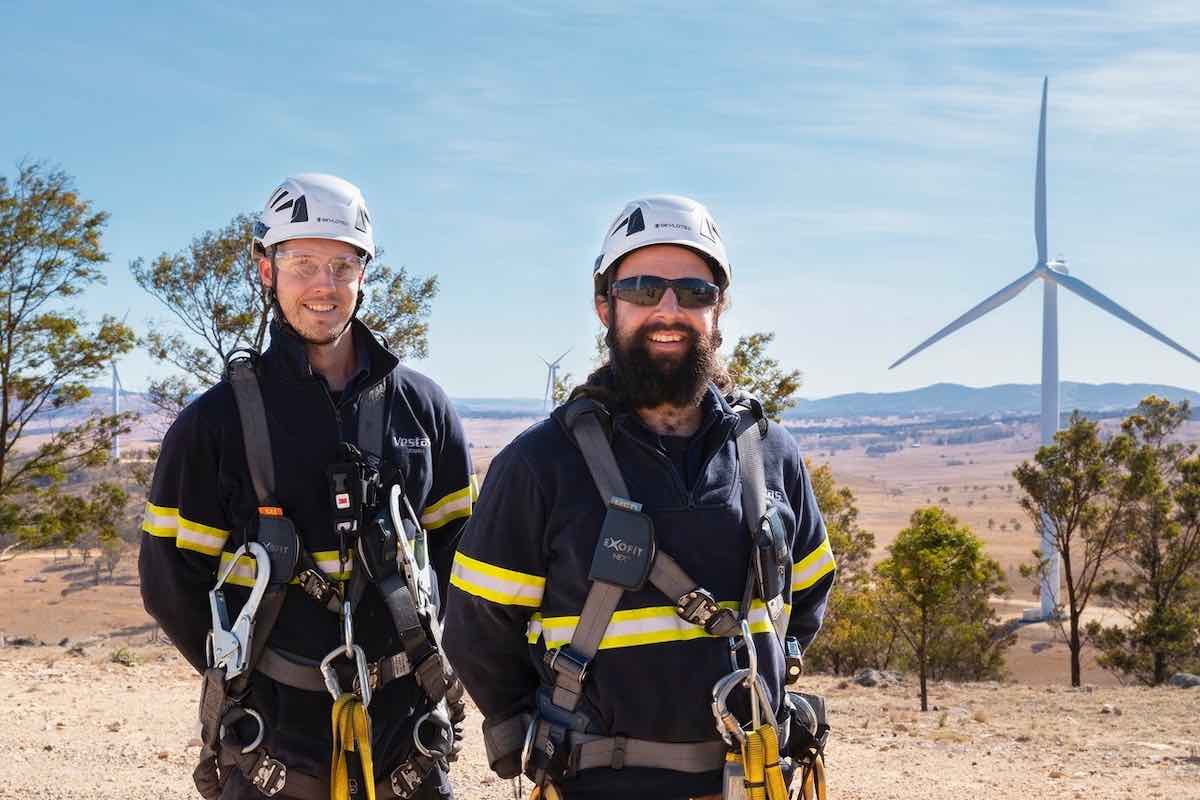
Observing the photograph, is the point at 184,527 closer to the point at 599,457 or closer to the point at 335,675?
the point at 335,675

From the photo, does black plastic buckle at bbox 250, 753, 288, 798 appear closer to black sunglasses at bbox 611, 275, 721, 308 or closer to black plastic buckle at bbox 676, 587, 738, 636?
black plastic buckle at bbox 676, 587, 738, 636

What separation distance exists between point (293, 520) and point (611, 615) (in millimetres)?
1554

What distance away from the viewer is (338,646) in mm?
4457

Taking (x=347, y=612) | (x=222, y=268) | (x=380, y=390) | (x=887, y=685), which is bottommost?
(x=887, y=685)

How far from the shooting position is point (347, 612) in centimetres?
441

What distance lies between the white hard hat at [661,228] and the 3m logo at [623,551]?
1.07m

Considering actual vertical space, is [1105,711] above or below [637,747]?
below

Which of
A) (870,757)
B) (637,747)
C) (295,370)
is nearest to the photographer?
(637,747)

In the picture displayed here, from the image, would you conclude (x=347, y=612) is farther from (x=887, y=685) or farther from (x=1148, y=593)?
(x=1148, y=593)

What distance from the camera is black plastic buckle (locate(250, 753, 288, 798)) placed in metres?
4.34

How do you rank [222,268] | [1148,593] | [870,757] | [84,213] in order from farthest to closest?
[1148,593] < [222,268] < [84,213] < [870,757]

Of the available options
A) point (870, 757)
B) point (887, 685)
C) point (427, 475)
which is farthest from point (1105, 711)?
point (427, 475)

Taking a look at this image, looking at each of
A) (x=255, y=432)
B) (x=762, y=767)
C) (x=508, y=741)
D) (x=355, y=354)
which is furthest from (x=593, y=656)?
(x=355, y=354)

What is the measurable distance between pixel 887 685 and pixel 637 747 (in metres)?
19.7
